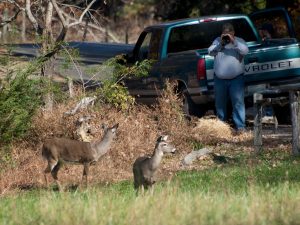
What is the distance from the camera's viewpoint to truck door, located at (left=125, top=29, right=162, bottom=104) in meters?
20.8

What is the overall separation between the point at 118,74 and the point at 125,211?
333 inches

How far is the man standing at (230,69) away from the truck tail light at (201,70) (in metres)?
0.52

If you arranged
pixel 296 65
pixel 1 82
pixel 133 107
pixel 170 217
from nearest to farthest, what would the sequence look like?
pixel 170 217, pixel 1 82, pixel 133 107, pixel 296 65

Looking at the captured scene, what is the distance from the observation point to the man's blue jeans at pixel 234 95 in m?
19.2

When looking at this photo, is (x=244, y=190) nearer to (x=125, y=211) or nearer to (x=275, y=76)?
(x=125, y=211)

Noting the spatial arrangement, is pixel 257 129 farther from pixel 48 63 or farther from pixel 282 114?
pixel 282 114

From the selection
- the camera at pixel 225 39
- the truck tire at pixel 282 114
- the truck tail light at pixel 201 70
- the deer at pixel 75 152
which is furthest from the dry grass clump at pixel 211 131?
the deer at pixel 75 152

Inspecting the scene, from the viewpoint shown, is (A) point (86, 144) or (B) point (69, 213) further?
(A) point (86, 144)

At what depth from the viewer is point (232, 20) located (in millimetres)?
20984

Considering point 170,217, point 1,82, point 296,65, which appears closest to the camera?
point 170,217

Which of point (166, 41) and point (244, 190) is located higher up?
point (166, 41)

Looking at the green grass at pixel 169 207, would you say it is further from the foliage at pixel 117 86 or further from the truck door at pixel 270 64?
the truck door at pixel 270 64

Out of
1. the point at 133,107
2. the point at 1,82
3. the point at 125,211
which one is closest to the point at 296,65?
the point at 133,107

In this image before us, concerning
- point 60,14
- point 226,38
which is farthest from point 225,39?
point 60,14
